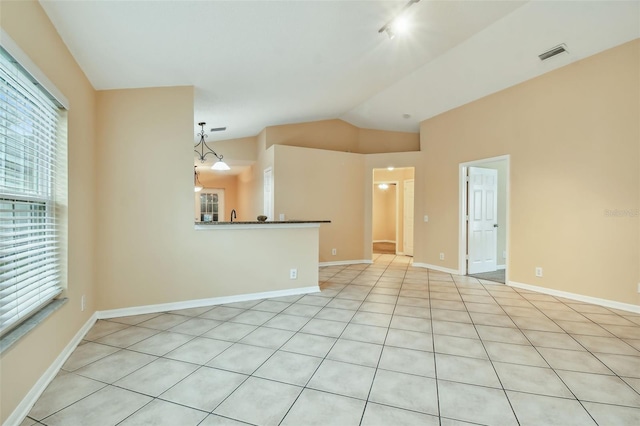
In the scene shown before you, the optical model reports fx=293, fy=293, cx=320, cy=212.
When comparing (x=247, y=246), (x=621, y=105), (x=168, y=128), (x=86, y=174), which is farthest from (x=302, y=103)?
(x=621, y=105)

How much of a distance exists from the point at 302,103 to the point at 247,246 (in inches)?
101

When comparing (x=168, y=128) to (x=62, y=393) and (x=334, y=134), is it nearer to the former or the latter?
(x=62, y=393)

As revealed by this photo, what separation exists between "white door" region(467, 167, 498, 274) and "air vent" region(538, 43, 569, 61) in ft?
6.29

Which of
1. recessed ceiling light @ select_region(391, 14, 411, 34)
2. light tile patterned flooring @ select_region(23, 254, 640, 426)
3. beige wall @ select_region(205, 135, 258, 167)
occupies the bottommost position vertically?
light tile patterned flooring @ select_region(23, 254, 640, 426)

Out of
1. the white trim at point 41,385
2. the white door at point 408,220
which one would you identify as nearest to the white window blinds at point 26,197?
the white trim at point 41,385

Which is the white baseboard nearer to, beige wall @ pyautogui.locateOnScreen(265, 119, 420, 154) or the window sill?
beige wall @ pyautogui.locateOnScreen(265, 119, 420, 154)

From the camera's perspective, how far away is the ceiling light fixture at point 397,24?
2756mm

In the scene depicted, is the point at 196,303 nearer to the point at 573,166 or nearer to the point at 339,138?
the point at 339,138

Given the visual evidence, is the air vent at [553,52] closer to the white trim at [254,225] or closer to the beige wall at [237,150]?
the white trim at [254,225]

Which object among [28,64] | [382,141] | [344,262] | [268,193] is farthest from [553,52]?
[28,64]

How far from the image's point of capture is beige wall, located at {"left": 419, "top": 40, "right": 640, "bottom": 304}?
336 cm

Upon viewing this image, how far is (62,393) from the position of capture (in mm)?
1795

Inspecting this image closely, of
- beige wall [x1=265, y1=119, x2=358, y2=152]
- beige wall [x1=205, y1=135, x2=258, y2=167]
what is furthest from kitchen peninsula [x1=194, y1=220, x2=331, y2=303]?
beige wall [x1=205, y1=135, x2=258, y2=167]

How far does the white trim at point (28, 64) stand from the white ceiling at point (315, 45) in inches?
18.1
